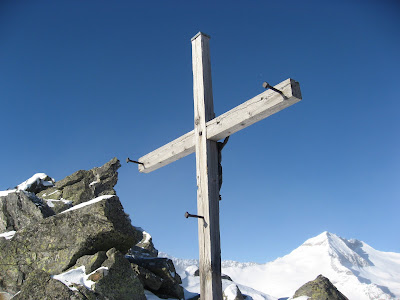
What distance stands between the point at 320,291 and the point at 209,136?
9402 millimetres

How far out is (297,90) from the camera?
4.88 meters

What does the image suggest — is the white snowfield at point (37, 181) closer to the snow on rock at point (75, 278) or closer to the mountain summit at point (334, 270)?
the snow on rock at point (75, 278)

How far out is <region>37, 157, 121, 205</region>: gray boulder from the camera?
2008 cm

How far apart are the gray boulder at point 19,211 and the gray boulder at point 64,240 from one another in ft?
6.62

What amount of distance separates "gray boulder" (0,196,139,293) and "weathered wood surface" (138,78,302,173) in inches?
119

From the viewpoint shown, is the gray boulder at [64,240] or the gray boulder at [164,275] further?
the gray boulder at [164,275]

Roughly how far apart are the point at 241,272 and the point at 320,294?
93.3 metres

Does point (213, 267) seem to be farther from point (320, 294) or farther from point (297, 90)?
point (320, 294)

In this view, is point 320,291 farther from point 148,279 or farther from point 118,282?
point 118,282

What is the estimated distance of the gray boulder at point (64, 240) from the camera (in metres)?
8.98

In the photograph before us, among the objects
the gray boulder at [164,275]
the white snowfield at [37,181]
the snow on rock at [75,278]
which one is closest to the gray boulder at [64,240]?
the snow on rock at [75,278]

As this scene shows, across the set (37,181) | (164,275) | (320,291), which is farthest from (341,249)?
(164,275)

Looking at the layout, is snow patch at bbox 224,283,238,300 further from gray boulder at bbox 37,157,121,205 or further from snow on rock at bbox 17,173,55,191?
snow on rock at bbox 17,173,55,191

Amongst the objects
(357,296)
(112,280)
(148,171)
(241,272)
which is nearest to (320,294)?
(112,280)
